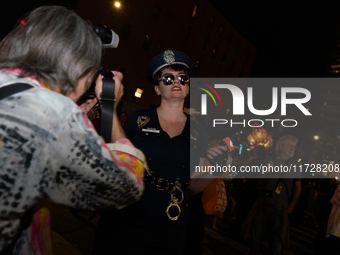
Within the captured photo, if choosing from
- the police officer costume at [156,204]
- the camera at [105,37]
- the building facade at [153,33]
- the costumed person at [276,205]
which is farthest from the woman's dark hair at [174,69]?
the building facade at [153,33]

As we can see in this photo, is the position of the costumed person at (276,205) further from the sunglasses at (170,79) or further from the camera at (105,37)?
the camera at (105,37)

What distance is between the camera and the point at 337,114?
181ft

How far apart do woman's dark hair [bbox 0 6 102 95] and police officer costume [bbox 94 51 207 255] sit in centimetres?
117

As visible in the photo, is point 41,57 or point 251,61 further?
point 251,61

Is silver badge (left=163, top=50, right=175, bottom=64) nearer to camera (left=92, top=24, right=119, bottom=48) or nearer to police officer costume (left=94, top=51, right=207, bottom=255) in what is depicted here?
police officer costume (left=94, top=51, right=207, bottom=255)

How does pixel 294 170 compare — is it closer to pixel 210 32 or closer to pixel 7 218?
pixel 7 218

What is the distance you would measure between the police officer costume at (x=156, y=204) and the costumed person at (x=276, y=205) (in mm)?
3251

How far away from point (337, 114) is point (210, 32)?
41395mm

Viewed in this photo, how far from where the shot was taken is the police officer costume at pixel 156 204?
186 centimetres

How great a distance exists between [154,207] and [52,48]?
1.44 meters

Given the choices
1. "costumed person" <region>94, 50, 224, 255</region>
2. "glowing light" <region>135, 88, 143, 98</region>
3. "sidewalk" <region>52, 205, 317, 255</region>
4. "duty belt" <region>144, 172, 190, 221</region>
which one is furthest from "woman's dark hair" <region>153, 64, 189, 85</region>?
"glowing light" <region>135, 88, 143, 98</region>

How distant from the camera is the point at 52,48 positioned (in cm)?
98

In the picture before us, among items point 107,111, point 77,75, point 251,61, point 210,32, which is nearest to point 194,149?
point 107,111

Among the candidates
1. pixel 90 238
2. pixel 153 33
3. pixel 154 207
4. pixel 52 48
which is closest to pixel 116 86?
pixel 52 48
